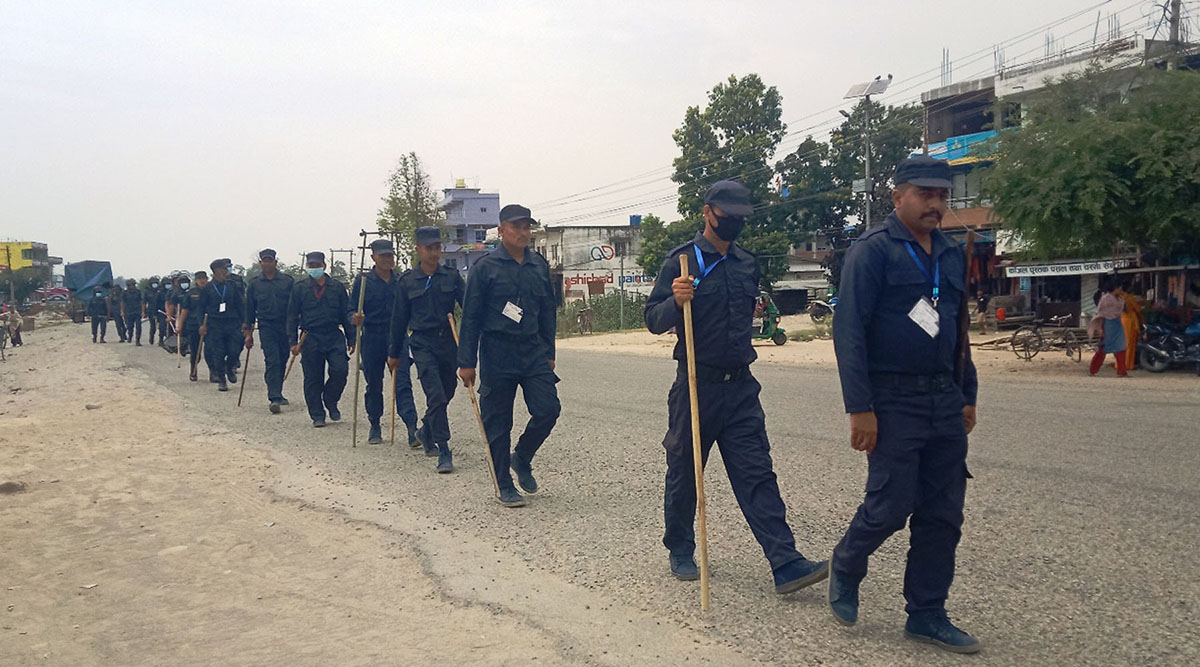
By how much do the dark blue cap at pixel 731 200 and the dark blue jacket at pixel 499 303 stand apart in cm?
233

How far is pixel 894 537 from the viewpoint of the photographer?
5.60 metres

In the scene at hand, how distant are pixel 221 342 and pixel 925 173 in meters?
14.7

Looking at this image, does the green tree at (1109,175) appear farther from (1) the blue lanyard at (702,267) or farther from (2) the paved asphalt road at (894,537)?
(1) the blue lanyard at (702,267)

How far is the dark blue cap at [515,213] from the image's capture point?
6.83 metres

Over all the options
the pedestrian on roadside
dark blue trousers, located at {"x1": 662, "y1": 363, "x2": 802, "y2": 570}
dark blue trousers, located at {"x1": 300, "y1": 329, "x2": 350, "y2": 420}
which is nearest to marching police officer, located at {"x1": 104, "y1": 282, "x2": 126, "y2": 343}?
dark blue trousers, located at {"x1": 300, "y1": 329, "x2": 350, "y2": 420}

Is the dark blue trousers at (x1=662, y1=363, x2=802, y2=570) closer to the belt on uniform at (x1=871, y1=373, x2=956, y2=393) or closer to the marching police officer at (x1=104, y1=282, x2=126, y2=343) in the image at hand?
the belt on uniform at (x1=871, y1=373, x2=956, y2=393)

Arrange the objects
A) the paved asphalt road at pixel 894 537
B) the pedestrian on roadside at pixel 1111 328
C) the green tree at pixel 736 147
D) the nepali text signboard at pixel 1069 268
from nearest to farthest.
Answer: the paved asphalt road at pixel 894 537, the pedestrian on roadside at pixel 1111 328, the nepali text signboard at pixel 1069 268, the green tree at pixel 736 147

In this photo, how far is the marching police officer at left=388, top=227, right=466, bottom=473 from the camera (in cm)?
855

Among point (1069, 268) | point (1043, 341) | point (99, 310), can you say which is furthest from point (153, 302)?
point (1069, 268)

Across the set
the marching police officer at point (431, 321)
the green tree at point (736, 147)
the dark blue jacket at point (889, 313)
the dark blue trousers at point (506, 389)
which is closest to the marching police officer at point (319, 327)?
the marching police officer at point (431, 321)

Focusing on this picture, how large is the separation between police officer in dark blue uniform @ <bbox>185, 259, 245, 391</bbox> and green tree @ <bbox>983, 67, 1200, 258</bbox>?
13265mm

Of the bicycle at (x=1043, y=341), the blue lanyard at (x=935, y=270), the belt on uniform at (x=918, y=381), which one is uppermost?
the blue lanyard at (x=935, y=270)

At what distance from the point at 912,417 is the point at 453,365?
18.3 feet

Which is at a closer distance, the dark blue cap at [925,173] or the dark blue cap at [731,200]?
the dark blue cap at [925,173]
